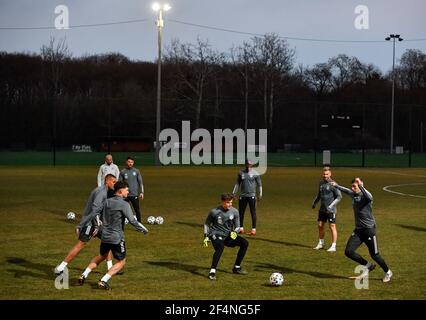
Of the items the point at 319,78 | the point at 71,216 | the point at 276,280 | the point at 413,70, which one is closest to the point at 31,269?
the point at 276,280

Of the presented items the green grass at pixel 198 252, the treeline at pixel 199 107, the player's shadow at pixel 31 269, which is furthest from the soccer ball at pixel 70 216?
the treeline at pixel 199 107

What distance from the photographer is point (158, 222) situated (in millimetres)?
19609

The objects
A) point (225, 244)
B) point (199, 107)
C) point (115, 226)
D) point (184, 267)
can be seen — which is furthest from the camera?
point (199, 107)

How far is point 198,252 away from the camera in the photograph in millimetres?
15008

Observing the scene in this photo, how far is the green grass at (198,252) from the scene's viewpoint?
36.5ft

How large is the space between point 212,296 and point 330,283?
2554mm

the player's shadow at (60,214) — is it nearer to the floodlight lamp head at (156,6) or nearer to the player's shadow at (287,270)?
the player's shadow at (287,270)

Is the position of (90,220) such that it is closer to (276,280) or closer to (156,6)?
(276,280)

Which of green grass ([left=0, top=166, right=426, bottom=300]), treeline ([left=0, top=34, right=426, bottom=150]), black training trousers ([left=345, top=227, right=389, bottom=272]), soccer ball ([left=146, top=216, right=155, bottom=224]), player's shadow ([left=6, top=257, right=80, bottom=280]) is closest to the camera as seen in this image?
green grass ([left=0, top=166, right=426, bottom=300])

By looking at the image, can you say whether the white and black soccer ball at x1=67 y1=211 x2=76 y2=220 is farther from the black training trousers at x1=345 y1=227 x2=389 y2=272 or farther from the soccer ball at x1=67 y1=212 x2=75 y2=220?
the black training trousers at x1=345 y1=227 x2=389 y2=272

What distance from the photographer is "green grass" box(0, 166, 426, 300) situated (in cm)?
1113

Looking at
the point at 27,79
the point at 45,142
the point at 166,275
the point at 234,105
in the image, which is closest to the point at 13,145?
the point at 45,142

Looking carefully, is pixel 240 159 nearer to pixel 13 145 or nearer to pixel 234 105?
pixel 234 105

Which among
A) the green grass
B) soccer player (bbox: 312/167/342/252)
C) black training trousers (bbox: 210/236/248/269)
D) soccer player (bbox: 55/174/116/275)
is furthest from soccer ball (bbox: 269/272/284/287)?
soccer player (bbox: 312/167/342/252)
